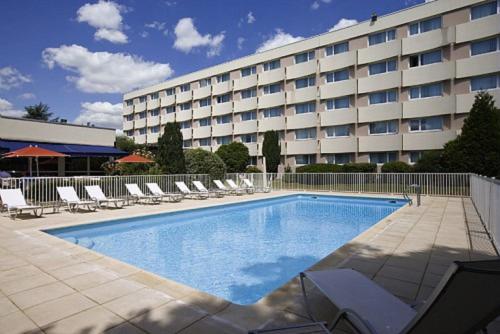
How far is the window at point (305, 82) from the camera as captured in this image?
33.8 meters

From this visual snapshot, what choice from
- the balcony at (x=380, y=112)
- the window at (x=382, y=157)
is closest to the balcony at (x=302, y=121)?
the balcony at (x=380, y=112)

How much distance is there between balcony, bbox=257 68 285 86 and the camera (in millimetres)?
35719

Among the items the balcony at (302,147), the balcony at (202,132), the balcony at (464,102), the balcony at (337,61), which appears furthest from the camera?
the balcony at (202,132)

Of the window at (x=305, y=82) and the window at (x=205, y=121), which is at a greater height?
the window at (x=305, y=82)

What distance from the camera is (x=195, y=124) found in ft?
148

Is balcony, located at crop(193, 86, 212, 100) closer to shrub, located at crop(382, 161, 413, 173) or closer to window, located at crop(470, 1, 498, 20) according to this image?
shrub, located at crop(382, 161, 413, 173)

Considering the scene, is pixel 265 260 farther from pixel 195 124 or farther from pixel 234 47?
pixel 195 124

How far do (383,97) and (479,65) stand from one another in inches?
295

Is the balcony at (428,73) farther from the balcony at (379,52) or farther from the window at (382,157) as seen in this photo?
the window at (382,157)

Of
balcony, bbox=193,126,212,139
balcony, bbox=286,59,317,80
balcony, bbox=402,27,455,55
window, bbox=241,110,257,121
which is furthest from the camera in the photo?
balcony, bbox=193,126,212,139

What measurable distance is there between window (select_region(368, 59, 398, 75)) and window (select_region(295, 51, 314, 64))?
6.65 m

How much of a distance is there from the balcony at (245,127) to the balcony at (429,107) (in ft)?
55.2

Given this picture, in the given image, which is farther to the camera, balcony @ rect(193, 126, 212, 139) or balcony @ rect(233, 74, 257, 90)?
balcony @ rect(193, 126, 212, 139)

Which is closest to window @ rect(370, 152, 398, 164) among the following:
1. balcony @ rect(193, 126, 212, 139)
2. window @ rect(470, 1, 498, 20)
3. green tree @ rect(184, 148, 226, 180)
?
window @ rect(470, 1, 498, 20)
